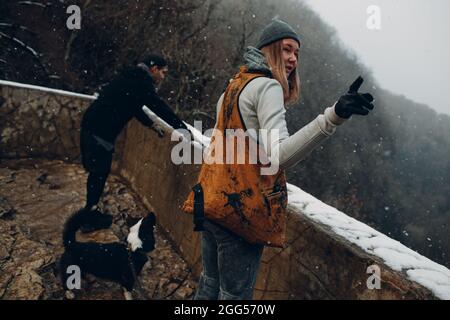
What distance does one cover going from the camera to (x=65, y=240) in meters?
3.19

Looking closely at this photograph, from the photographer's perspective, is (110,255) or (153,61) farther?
(153,61)

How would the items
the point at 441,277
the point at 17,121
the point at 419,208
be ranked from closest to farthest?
the point at 441,277
the point at 17,121
the point at 419,208

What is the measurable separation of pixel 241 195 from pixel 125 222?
335 centimetres

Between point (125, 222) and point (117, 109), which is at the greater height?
point (117, 109)

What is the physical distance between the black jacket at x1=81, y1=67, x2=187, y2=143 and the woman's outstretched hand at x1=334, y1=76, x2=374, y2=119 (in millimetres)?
2691

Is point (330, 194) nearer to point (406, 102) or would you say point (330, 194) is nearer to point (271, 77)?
point (271, 77)

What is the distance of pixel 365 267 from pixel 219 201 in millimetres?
990

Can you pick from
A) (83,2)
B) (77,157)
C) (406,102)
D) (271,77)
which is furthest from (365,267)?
(406,102)

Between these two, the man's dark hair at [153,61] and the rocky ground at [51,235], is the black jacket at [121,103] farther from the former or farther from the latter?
the rocky ground at [51,235]

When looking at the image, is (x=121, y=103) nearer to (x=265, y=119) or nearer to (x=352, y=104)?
(x=265, y=119)

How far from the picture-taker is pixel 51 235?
404 centimetres

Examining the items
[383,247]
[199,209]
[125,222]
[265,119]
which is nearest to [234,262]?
[199,209]

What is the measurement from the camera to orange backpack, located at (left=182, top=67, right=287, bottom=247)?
172 centimetres

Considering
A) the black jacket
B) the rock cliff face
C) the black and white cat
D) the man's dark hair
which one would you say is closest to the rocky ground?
the rock cliff face
